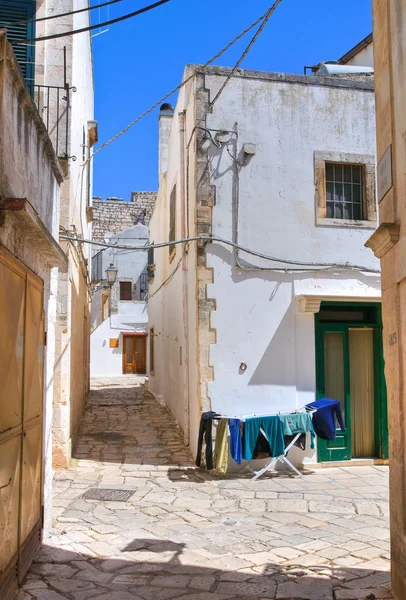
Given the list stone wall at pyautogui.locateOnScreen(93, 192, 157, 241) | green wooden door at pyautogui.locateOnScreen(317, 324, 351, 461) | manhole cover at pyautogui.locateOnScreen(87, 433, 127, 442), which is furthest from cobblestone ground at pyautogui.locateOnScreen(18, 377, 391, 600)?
stone wall at pyautogui.locateOnScreen(93, 192, 157, 241)

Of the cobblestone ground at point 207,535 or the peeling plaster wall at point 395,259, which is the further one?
the cobblestone ground at point 207,535

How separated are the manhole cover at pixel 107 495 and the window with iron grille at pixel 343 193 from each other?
575cm

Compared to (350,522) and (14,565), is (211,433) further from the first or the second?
(14,565)

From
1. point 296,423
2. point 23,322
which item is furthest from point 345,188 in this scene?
point 23,322

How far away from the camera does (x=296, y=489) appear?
813cm

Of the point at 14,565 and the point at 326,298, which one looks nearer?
the point at 14,565

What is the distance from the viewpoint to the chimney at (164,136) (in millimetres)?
16797

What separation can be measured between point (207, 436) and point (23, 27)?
6.39m

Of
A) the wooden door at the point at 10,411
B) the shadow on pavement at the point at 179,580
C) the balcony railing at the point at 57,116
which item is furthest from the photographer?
the balcony railing at the point at 57,116

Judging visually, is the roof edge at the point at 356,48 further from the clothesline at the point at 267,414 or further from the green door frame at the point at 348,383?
the clothesline at the point at 267,414

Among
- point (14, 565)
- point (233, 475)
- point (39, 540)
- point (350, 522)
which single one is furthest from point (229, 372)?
point (14, 565)

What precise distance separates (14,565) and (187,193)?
7.66m

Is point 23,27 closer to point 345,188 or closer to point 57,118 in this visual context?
point 57,118

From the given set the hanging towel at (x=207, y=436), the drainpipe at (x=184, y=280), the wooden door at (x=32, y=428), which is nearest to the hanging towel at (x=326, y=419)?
the hanging towel at (x=207, y=436)
